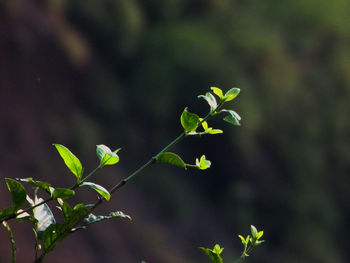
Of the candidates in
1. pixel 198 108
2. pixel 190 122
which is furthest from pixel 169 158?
pixel 198 108

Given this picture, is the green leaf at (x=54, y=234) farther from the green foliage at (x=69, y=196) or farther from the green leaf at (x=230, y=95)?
the green leaf at (x=230, y=95)

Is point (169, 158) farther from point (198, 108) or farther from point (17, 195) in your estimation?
point (198, 108)

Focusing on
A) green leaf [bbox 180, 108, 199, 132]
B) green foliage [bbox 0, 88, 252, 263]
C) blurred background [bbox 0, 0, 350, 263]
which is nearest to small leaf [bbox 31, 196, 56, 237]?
green foliage [bbox 0, 88, 252, 263]

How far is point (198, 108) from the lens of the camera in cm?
472

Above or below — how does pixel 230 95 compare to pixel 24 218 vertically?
above

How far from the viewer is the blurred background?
443cm

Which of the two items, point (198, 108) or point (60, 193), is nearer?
point (60, 193)

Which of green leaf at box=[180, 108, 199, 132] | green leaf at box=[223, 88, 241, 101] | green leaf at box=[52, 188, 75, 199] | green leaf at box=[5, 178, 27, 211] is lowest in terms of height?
green leaf at box=[5, 178, 27, 211]

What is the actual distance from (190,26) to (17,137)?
182 centimetres

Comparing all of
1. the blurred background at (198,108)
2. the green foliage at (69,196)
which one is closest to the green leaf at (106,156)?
the green foliage at (69,196)

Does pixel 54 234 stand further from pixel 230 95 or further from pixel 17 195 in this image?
pixel 230 95

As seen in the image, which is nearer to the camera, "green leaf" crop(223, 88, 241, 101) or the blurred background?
"green leaf" crop(223, 88, 241, 101)

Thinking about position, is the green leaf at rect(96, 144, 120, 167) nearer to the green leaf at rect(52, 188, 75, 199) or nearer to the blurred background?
the green leaf at rect(52, 188, 75, 199)

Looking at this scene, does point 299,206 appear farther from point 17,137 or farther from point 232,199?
point 17,137
